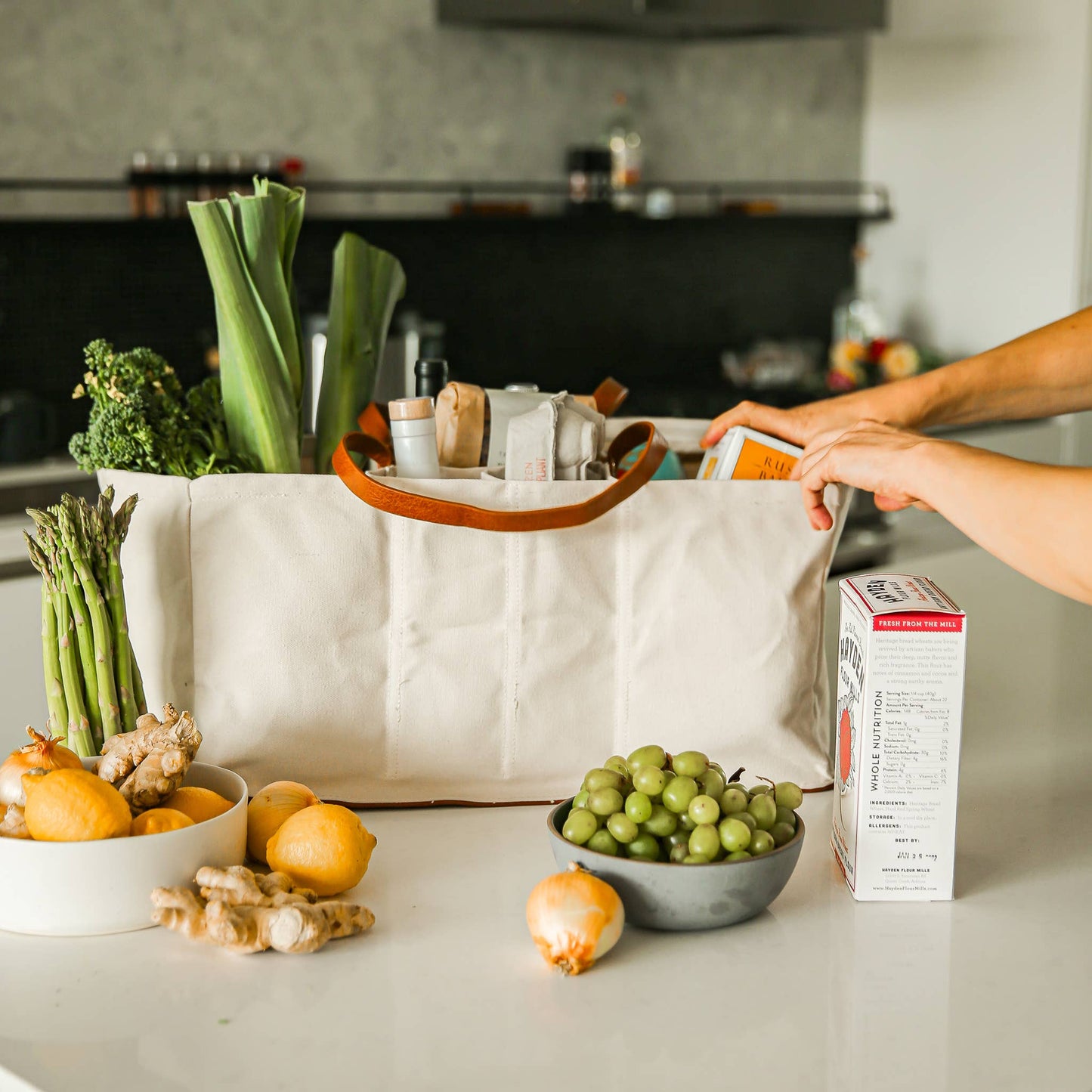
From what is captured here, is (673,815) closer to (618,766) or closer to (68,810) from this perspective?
(618,766)

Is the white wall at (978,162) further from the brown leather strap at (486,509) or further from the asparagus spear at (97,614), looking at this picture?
the asparagus spear at (97,614)

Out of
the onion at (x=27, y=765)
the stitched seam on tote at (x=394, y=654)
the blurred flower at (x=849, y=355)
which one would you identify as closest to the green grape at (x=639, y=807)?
the stitched seam on tote at (x=394, y=654)

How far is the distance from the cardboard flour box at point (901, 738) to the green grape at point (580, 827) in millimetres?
190

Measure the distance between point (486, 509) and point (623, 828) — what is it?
27 cm

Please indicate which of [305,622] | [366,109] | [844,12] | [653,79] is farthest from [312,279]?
[305,622]

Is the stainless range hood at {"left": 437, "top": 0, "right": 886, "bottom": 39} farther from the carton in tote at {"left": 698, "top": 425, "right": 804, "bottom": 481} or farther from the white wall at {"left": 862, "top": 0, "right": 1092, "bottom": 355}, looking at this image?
the carton in tote at {"left": 698, "top": 425, "right": 804, "bottom": 481}

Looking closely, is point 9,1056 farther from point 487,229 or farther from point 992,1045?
point 487,229

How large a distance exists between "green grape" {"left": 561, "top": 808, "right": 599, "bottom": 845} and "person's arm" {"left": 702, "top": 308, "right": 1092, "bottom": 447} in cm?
46

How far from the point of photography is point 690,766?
31.9 inches

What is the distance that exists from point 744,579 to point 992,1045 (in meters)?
0.40

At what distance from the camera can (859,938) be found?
0.84m

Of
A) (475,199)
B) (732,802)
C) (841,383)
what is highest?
(475,199)

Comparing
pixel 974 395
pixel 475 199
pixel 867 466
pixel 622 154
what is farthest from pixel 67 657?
pixel 622 154

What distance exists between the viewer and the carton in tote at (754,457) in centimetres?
108
